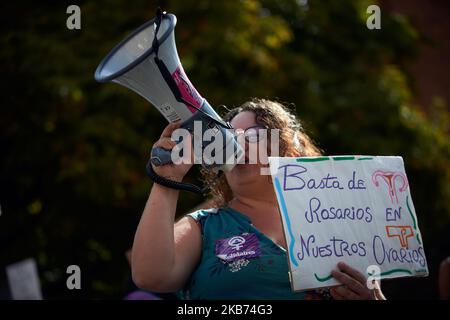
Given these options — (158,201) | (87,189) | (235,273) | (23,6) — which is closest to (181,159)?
(158,201)

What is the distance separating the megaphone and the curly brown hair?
0.36 meters

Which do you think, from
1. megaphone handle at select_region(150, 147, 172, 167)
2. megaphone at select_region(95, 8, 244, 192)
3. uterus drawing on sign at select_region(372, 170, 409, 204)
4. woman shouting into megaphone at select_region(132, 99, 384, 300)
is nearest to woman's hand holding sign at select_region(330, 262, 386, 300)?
woman shouting into megaphone at select_region(132, 99, 384, 300)

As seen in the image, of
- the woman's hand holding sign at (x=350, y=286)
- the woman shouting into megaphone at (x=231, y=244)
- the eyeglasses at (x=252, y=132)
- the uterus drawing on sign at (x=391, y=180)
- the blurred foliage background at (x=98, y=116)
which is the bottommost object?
the woman's hand holding sign at (x=350, y=286)

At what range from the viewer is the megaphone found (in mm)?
2127

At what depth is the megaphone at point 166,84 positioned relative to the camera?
2127mm

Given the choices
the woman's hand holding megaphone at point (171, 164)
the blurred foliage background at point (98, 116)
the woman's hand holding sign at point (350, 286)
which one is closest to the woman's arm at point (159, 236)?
the woman's hand holding megaphone at point (171, 164)

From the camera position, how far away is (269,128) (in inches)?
101

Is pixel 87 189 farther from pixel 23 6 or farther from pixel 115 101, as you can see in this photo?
pixel 23 6

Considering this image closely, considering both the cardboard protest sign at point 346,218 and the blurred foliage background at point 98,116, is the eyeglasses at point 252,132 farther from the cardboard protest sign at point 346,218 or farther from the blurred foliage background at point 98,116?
the blurred foliage background at point 98,116

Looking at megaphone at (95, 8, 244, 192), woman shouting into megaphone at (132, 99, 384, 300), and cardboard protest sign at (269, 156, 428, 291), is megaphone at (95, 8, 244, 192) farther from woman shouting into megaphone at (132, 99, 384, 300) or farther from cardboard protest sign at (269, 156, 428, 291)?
cardboard protest sign at (269, 156, 428, 291)

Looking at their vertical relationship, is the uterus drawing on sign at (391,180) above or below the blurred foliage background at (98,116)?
below

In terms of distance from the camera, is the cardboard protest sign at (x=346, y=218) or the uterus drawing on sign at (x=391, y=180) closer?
the cardboard protest sign at (x=346, y=218)

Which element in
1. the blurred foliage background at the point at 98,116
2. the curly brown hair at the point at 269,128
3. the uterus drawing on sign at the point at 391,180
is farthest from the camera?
the blurred foliage background at the point at 98,116

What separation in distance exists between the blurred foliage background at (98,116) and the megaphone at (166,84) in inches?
126
